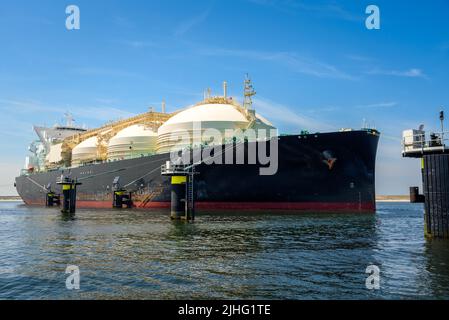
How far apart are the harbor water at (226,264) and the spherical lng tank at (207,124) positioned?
29.2m

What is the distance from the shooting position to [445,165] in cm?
2036

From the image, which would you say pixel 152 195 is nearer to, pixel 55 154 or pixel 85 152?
pixel 85 152

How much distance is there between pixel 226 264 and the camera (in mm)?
15430

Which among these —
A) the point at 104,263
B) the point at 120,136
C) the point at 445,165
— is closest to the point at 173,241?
the point at 104,263

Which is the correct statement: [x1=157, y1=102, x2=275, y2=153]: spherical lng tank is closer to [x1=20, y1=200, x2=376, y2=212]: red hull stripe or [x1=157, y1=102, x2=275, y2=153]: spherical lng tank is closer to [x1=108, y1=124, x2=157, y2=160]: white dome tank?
[x1=108, y1=124, x2=157, y2=160]: white dome tank

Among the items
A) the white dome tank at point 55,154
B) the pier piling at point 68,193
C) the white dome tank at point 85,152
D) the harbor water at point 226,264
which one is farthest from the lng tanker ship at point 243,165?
the white dome tank at point 55,154

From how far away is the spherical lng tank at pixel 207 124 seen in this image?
53.8m

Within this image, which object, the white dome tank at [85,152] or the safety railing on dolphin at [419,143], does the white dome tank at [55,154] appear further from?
the safety railing on dolphin at [419,143]

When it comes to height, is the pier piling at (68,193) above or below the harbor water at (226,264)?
above

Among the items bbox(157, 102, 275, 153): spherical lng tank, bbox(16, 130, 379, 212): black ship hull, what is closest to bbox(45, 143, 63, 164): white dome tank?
→ bbox(157, 102, 275, 153): spherical lng tank

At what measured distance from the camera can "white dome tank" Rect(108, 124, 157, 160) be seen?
6669cm

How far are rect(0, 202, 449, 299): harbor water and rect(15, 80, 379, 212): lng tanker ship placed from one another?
16326 mm

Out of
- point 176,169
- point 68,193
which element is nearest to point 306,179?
point 176,169
